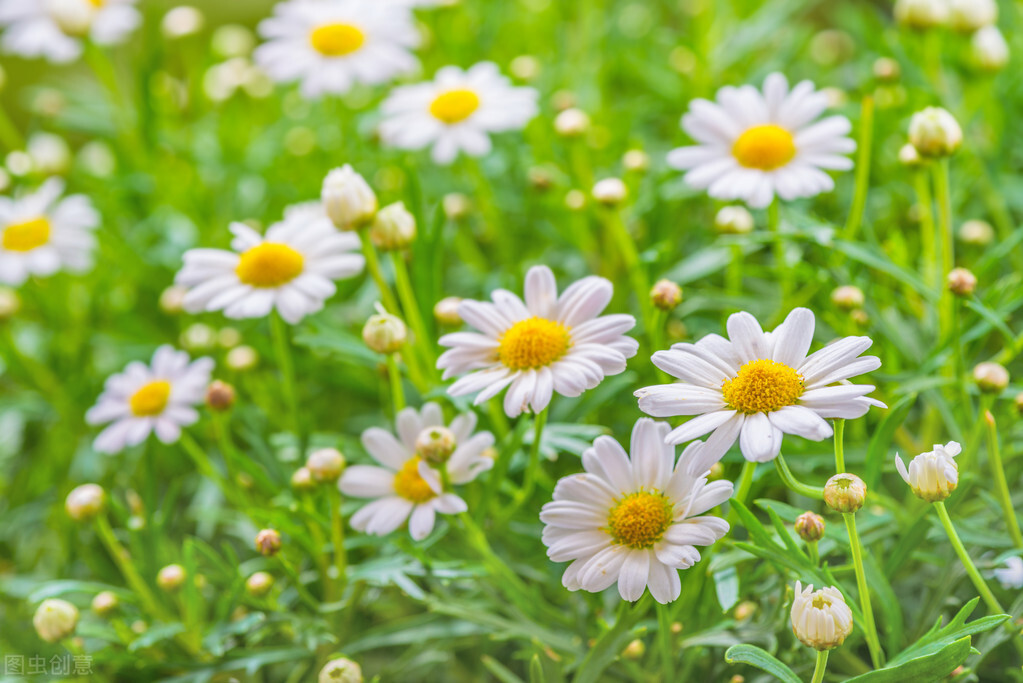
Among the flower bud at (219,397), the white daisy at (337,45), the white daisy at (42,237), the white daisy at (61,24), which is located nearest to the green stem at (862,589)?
the flower bud at (219,397)

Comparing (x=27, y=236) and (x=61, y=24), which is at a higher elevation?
(x=61, y=24)

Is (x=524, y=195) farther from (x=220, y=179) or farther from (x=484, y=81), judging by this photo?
(x=220, y=179)

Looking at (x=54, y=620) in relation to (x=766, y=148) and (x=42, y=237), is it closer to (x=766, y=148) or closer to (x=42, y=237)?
(x=42, y=237)

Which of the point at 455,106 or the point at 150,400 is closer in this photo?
the point at 150,400

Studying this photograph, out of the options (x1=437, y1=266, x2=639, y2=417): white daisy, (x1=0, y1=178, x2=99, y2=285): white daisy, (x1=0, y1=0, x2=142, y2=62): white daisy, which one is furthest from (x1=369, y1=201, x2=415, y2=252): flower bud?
(x1=0, y1=0, x2=142, y2=62): white daisy

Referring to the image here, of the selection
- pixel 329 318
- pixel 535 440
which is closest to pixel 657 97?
pixel 329 318

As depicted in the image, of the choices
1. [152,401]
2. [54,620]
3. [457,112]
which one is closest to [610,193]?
[457,112]

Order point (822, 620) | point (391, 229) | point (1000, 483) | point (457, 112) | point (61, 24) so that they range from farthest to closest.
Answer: point (61, 24)
point (457, 112)
point (391, 229)
point (1000, 483)
point (822, 620)
